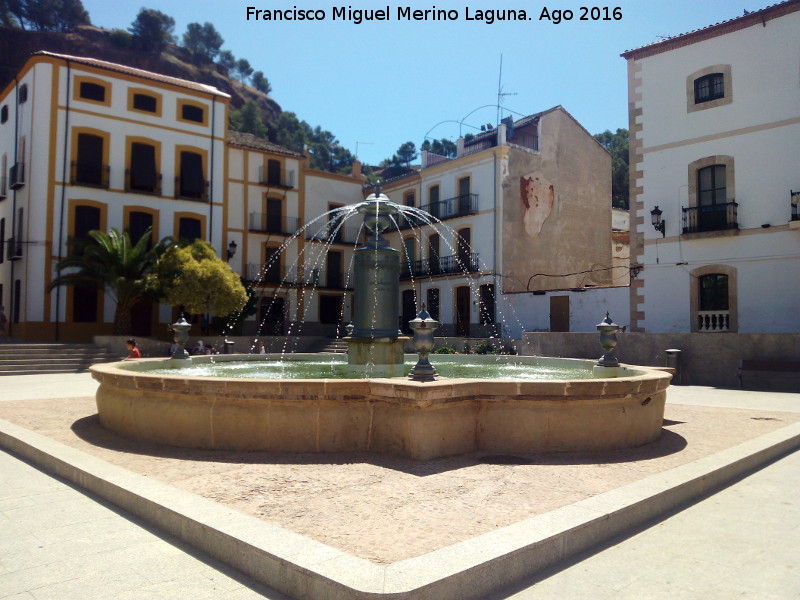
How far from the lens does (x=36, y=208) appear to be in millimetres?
26297

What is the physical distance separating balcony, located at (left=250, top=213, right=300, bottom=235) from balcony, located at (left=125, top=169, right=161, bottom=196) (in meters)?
5.91

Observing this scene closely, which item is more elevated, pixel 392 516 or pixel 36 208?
pixel 36 208

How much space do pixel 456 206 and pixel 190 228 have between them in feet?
44.3

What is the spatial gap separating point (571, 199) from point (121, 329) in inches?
900

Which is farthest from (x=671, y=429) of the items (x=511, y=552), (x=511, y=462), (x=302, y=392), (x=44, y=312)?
(x=44, y=312)

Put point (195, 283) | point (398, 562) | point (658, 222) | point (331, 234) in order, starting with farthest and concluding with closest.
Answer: point (331, 234) < point (195, 283) < point (658, 222) < point (398, 562)

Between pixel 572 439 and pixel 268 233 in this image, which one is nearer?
pixel 572 439

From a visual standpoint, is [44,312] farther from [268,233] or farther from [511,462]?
[511,462]

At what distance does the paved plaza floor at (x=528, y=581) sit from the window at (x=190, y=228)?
2668 cm

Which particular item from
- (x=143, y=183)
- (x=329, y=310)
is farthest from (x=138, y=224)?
(x=329, y=310)

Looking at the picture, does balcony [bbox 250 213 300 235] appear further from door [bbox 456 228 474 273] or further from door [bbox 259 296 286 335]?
door [bbox 456 228 474 273]

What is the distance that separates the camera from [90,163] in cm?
2759

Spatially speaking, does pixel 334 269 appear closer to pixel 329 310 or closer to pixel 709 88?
pixel 329 310

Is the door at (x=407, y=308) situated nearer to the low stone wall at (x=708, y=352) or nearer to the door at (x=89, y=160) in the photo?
the low stone wall at (x=708, y=352)
